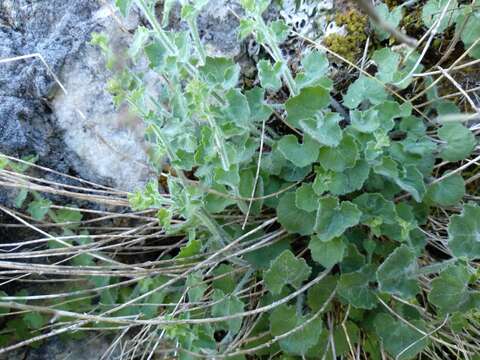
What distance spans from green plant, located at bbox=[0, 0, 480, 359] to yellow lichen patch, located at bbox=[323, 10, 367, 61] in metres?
0.10

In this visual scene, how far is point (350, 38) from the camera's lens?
1.59 meters

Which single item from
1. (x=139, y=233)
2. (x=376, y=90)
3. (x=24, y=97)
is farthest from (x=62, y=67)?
(x=376, y=90)

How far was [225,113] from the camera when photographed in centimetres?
133

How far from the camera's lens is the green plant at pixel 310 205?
128 cm

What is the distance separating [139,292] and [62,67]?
721 millimetres

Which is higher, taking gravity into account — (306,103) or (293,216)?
(306,103)

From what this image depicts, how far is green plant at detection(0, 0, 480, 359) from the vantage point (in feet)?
4.19

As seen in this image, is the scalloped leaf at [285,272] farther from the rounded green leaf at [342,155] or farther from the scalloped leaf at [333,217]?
the rounded green leaf at [342,155]

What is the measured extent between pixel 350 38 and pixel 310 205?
552 mm

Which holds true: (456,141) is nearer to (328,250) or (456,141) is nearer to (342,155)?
(342,155)

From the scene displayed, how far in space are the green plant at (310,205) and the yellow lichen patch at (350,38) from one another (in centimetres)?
10

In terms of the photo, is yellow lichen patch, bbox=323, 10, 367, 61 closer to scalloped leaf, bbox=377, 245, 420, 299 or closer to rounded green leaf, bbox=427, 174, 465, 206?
rounded green leaf, bbox=427, 174, 465, 206

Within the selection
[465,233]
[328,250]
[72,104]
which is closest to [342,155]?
[328,250]

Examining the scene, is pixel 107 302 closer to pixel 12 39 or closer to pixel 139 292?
pixel 139 292
